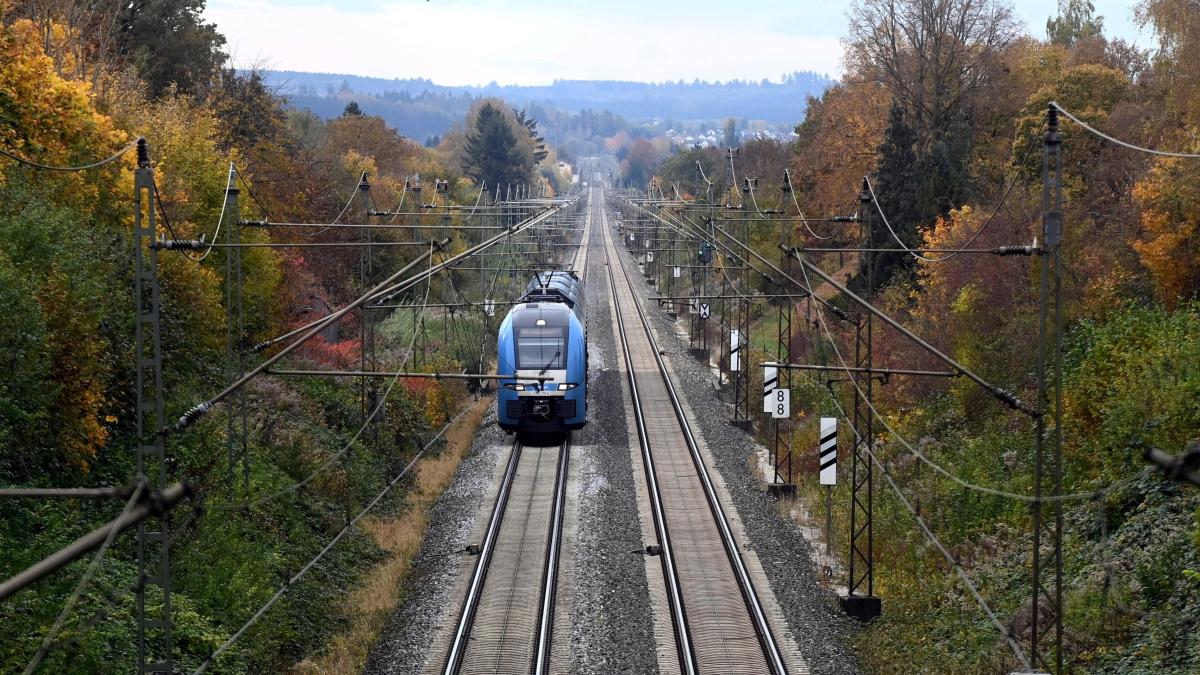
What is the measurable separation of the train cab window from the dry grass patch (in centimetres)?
A: 346

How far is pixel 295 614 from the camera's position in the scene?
56.7 feet

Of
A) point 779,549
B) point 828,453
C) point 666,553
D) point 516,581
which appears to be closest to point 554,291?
point 666,553

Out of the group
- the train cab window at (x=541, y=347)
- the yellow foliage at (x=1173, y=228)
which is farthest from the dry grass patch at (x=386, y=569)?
the yellow foliage at (x=1173, y=228)

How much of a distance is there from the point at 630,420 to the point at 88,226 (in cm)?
1647

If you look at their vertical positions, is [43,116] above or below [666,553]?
above

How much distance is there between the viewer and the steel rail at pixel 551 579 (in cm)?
1609

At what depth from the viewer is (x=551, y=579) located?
19469mm

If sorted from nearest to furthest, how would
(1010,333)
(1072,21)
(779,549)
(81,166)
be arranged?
(81,166), (779,549), (1010,333), (1072,21)

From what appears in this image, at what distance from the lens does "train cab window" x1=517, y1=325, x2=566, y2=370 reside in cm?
2638

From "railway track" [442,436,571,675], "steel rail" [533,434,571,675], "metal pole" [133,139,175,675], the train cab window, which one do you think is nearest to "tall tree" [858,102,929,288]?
the train cab window

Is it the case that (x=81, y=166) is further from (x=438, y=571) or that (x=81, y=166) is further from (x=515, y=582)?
(x=515, y=582)

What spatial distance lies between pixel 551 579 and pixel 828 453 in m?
5.30

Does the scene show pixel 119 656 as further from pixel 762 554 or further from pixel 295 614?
pixel 762 554

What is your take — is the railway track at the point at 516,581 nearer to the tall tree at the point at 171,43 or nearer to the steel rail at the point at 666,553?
the steel rail at the point at 666,553
